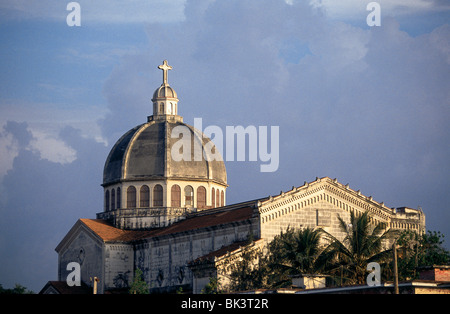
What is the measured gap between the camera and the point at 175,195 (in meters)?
76.5

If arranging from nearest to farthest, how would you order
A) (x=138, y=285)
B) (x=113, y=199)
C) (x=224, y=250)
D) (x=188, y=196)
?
(x=224, y=250) → (x=138, y=285) → (x=188, y=196) → (x=113, y=199)

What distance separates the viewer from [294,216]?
2466 inches

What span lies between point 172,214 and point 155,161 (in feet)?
14.6

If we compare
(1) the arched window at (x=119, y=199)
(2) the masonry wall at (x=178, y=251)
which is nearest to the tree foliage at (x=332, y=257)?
(2) the masonry wall at (x=178, y=251)

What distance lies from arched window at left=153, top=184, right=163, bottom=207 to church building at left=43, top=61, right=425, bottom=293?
3.1 inches

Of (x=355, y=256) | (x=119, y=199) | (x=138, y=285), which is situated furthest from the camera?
(x=119, y=199)

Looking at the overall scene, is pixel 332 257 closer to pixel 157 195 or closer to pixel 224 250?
pixel 224 250

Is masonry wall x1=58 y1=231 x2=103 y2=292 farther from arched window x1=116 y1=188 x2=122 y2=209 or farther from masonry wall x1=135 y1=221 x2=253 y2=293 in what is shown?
arched window x1=116 y1=188 x2=122 y2=209

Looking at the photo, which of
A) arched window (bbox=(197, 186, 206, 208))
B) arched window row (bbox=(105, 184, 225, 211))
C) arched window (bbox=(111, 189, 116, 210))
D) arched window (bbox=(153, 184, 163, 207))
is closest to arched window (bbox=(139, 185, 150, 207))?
arched window row (bbox=(105, 184, 225, 211))

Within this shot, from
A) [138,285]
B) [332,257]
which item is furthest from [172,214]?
[332,257]

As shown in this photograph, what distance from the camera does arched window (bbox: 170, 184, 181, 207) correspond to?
250 feet

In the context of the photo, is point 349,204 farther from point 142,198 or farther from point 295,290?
point 295,290
